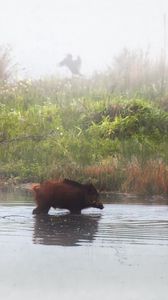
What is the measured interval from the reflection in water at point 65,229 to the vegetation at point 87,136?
410 cm

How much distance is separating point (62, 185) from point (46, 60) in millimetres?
98773

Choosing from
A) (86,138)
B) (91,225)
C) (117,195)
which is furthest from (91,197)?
(86,138)

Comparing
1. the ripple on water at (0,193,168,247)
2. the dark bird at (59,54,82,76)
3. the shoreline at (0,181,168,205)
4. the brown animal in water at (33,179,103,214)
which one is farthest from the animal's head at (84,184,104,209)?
the dark bird at (59,54,82,76)

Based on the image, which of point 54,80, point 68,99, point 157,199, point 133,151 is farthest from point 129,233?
point 54,80

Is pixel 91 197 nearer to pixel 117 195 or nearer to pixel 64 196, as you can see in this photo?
pixel 64 196

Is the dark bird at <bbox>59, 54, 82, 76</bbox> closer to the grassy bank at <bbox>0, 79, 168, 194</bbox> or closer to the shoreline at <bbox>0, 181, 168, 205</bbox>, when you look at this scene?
the grassy bank at <bbox>0, 79, 168, 194</bbox>

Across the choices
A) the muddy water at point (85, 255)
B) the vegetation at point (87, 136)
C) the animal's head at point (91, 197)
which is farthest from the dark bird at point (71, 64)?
the animal's head at point (91, 197)

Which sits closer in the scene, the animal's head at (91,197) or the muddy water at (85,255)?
the muddy water at (85,255)

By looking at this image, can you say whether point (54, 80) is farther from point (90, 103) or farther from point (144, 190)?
point (144, 190)

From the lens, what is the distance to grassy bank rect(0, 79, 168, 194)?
55.5ft

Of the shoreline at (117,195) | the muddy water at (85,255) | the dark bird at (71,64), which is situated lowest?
the muddy water at (85,255)

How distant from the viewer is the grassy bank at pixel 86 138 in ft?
55.5

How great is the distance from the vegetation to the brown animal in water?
363 centimetres

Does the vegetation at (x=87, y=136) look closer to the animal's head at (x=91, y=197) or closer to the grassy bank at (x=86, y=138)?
the grassy bank at (x=86, y=138)
